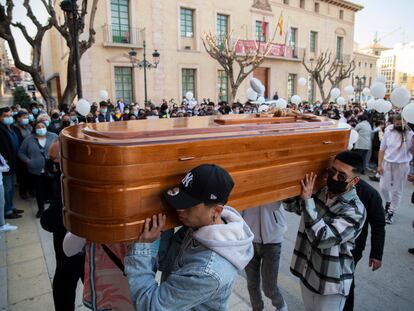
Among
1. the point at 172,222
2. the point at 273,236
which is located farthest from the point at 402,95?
the point at 172,222

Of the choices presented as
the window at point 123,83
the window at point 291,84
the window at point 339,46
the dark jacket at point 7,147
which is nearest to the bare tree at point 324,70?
the window at point 339,46

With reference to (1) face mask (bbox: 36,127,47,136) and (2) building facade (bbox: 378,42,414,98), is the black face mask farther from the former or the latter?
(2) building facade (bbox: 378,42,414,98)

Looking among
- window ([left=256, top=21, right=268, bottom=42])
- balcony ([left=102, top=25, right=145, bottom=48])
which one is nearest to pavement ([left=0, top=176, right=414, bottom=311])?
balcony ([left=102, top=25, right=145, bottom=48])

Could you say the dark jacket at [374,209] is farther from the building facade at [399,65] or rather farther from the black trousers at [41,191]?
the building facade at [399,65]

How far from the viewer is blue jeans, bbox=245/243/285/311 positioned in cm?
244

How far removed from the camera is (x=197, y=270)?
117 centimetres

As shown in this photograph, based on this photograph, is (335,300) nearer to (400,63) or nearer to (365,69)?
(365,69)

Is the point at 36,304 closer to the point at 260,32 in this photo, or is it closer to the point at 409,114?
the point at 409,114

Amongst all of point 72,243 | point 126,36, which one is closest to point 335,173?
point 72,243

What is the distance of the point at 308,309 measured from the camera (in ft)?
7.02

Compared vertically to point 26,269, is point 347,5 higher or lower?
higher

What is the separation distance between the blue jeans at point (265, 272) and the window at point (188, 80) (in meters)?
20.6

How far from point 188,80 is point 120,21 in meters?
6.00

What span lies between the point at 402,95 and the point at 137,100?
16346mm
